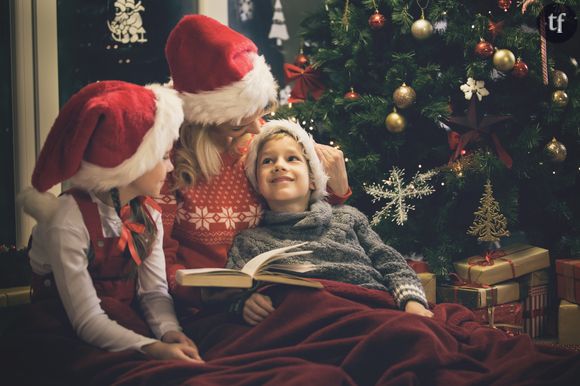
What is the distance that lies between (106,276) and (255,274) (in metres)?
0.36

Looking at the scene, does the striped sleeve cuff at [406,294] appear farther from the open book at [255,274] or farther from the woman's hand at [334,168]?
the woman's hand at [334,168]

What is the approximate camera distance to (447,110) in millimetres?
2617

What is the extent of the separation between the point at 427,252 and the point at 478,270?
0.63 feet

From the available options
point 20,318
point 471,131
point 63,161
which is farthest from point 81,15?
point 471,131

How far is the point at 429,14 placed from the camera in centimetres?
266

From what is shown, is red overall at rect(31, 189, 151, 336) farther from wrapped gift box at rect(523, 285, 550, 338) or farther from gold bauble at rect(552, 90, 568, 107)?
gold bauble at rect(552, 90, 568, 107)

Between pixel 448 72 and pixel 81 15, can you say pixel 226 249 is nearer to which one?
pixel 81 15

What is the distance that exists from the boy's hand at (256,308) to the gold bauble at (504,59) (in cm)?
125

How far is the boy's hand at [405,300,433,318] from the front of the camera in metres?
2.02

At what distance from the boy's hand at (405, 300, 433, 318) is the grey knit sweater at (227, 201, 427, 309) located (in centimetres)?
1

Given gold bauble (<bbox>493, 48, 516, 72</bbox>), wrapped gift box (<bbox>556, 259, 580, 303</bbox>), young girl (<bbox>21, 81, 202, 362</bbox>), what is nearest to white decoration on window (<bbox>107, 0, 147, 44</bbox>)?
young girl (<bbox>21, 81, 202, 362</bbox>)

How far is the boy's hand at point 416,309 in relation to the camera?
2016mm

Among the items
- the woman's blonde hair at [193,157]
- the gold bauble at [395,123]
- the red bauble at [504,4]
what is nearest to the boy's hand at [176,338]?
the woman's blonde hair at [193,157]

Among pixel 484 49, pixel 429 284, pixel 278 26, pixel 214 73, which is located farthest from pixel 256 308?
pixel 278 26
